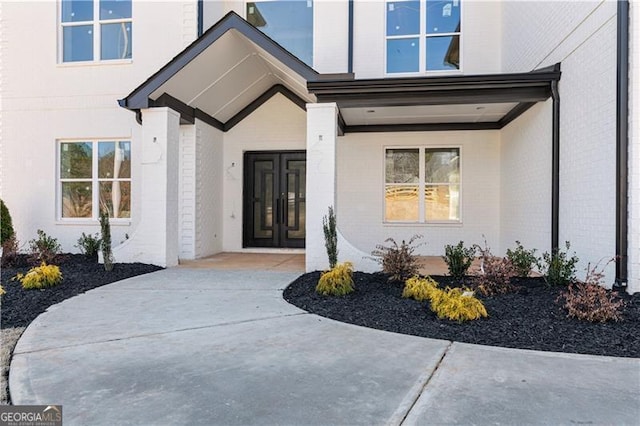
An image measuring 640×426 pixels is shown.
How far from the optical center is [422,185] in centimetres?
1056

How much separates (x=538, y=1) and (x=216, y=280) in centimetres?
763

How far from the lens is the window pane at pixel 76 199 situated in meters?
10.4

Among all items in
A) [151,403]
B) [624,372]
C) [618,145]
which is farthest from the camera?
[618,145]

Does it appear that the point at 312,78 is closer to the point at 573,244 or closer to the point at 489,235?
the point at 573,244

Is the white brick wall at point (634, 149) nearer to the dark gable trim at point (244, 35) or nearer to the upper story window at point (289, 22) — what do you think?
the dark gable trim at point (244, 35)

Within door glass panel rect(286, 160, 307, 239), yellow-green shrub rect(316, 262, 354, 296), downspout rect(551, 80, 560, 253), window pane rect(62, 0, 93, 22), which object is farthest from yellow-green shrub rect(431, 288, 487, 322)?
window pane rect(62, 0, 93, 22)

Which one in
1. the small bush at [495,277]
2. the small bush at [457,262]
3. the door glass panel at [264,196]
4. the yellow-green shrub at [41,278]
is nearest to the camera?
the small bush at [495,277]

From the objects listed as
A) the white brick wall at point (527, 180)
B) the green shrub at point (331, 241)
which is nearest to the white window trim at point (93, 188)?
the green shrub at point (331, 241)

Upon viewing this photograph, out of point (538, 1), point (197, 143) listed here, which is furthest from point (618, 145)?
point (197, 143)

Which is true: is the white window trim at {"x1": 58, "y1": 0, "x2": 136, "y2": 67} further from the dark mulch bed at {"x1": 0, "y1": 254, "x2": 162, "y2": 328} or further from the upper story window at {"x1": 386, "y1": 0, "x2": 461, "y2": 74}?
the upper story window at {"x1": 386, "y1": 0, "x2": 461, "y2": 74}

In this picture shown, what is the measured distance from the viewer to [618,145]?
5.35 m

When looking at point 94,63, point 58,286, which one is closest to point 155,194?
point 58,286

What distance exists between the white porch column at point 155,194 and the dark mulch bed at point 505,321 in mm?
3344

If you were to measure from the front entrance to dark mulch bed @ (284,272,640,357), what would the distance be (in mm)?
4822
